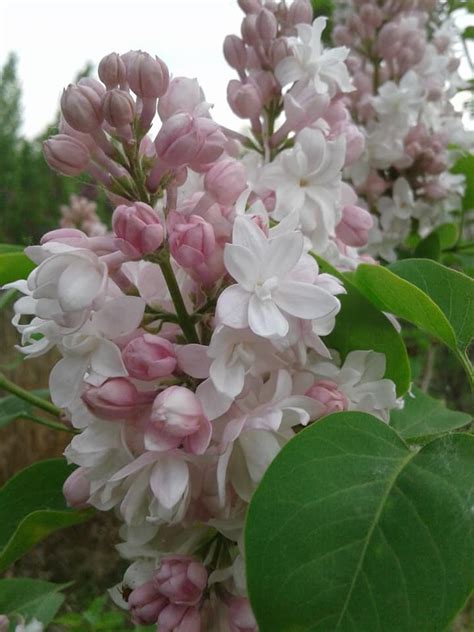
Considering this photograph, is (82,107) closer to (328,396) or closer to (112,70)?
(112,70)

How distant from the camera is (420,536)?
0.42 meters

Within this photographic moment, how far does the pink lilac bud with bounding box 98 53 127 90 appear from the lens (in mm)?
535

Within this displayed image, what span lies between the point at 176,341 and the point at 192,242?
82 millimetres

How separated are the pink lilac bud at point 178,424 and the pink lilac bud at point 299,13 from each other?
1.89 ft

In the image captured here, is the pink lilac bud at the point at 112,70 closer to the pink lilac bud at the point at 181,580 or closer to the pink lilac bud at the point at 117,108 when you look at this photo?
the pink lilac bud at the point at 117,108

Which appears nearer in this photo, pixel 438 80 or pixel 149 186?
pixel 149 186

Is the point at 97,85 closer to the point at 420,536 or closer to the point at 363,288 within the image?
the point at 363,288

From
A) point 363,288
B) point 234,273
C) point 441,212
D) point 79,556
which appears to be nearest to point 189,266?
point 234,273

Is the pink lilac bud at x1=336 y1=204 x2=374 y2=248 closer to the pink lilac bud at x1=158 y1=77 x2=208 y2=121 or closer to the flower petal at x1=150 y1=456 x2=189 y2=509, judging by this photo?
the pink lilac bud at x1=158 y1=77 x2=208 y2=121

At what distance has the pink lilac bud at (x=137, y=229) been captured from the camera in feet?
1.56

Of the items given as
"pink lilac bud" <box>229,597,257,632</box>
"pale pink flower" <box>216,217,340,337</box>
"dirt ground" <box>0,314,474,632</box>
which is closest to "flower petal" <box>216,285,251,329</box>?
"pale pink flower" <box>216,217,340,337</box>

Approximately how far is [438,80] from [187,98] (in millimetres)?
855

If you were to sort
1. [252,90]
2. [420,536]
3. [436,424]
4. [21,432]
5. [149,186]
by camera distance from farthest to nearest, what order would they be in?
[21,432] → [252,90] → [436,424] → [149,186] → [420,536]

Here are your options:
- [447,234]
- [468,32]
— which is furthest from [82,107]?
[468,32]
